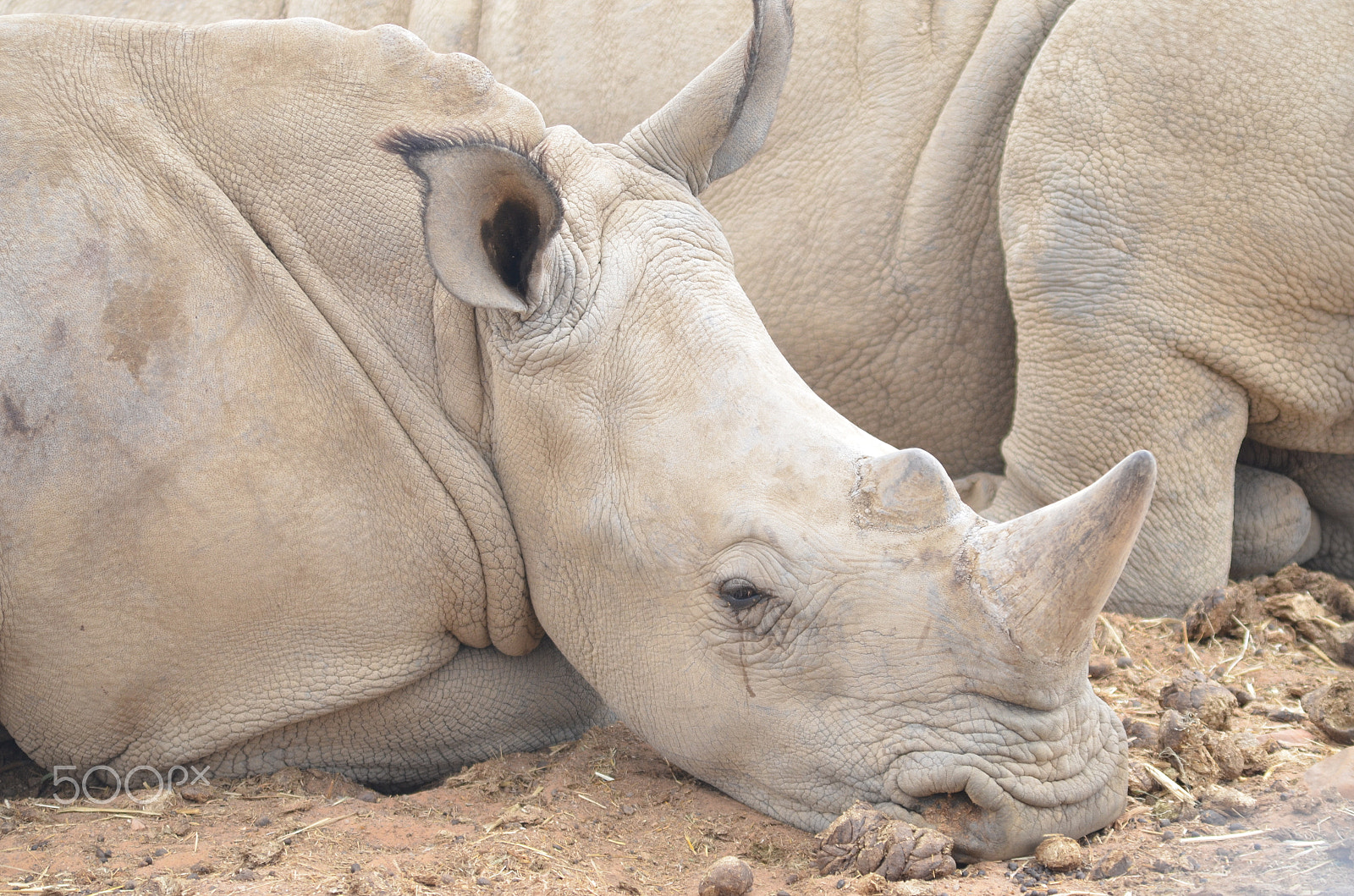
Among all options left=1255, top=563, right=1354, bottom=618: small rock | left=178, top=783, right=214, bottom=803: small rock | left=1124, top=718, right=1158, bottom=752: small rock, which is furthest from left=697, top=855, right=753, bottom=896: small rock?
left=1255, top=563, right=1354, bottom=618: small rock

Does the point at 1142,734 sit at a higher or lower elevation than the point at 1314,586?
higher

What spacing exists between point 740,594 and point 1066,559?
74 centimetres

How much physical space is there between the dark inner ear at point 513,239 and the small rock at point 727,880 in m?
1.44

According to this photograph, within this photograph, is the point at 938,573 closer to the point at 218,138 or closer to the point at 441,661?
the point at 441,661

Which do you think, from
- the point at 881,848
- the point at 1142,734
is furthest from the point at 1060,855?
the point at 1142,734

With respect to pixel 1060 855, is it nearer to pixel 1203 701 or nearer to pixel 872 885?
pixel 872 885

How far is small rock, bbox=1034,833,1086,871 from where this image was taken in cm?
307

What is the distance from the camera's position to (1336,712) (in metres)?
3.85

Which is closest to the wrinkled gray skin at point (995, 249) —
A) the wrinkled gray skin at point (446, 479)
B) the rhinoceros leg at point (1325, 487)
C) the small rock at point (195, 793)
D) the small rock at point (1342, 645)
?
the rhinoceros leg at point (1325, 487)

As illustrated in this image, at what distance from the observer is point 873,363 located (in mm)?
→ 5414

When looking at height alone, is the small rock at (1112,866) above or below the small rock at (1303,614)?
above

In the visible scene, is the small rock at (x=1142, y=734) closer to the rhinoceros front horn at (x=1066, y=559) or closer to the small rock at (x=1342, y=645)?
the rhinoceros front horn at (x=1066, y=559)

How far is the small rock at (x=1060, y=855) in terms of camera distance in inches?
121

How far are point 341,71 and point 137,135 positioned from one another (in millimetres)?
550
